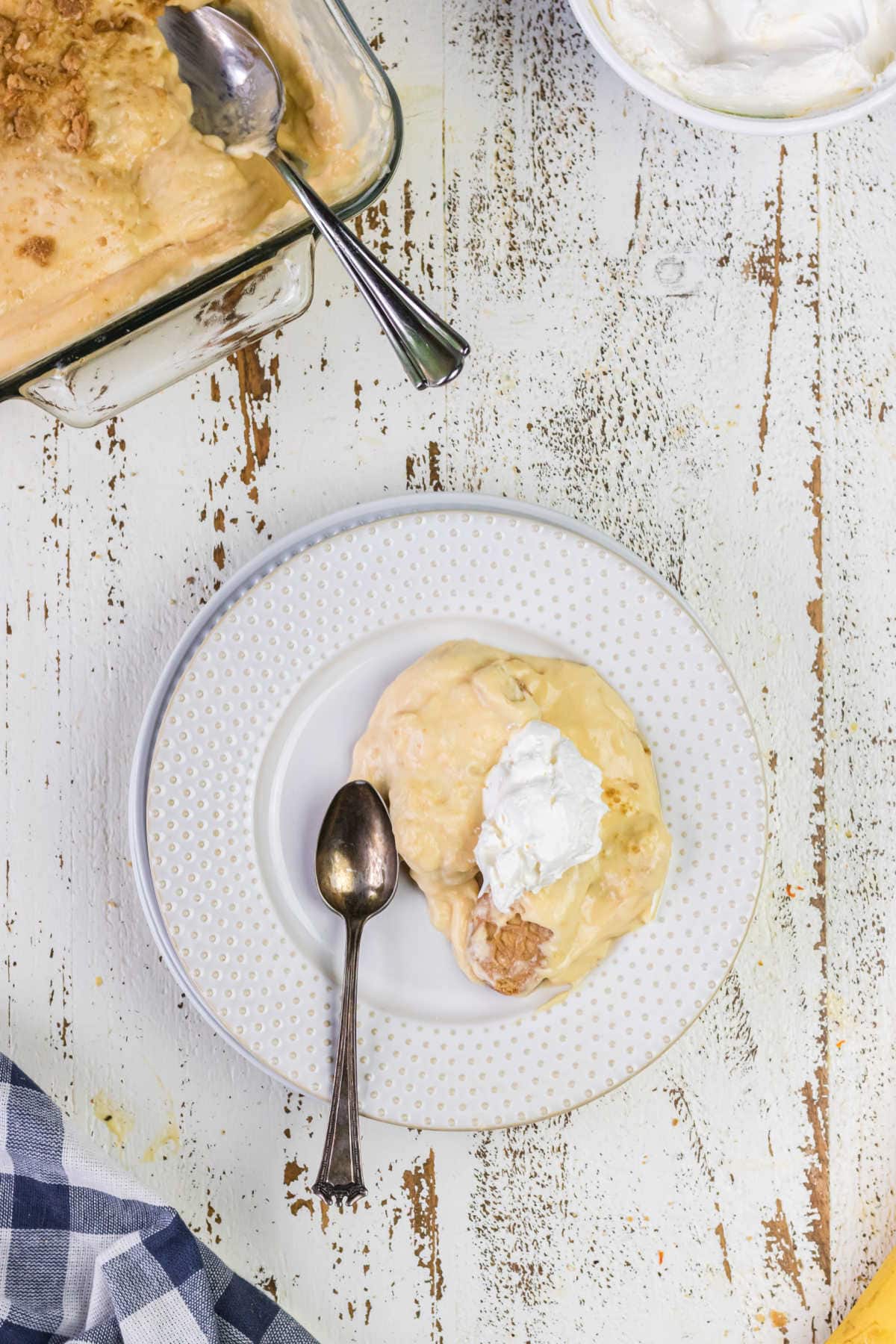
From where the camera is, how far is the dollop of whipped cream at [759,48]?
995 mm

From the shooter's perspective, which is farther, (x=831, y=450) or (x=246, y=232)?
(x=831, y=450)

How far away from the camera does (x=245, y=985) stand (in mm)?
1077

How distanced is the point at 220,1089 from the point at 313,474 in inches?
25.2

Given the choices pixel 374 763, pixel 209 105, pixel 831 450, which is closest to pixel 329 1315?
pixel 374 763

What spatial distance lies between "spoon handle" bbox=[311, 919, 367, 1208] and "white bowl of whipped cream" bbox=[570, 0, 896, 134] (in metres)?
0.83

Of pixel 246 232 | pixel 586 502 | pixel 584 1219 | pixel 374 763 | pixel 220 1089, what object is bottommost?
pixel 584 1219

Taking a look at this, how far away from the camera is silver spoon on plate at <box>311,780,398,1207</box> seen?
1.06 meters

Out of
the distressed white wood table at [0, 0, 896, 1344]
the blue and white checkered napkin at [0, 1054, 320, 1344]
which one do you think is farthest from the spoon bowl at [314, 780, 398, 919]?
the blue and white checkered napkin at [0, 1054, 320, 1344]

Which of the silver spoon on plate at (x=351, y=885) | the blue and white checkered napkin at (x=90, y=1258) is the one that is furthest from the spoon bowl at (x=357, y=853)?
the blue and white checkered napkin at (x=90, y=1258)

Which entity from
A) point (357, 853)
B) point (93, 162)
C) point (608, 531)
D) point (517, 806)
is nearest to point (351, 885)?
point (357, 853)

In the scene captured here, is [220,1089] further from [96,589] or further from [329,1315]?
[96,589]

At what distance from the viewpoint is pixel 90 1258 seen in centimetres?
112

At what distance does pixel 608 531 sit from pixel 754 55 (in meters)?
0.45

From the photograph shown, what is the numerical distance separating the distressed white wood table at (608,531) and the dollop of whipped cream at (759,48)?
0.47 feet
